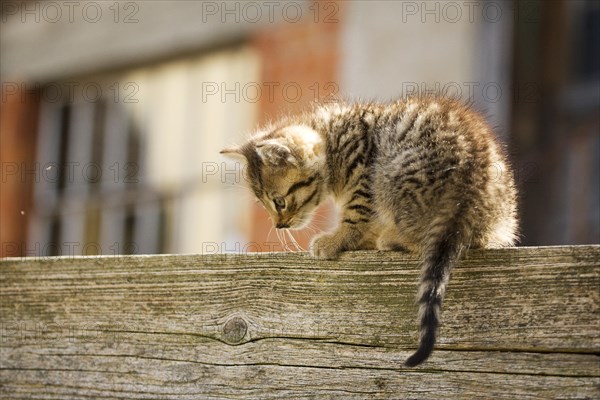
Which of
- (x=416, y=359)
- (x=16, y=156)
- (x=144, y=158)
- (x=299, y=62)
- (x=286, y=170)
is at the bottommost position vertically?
(x=416, y=359)

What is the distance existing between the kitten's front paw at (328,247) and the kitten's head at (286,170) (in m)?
0.51

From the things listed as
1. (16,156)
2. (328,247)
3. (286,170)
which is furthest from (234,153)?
(16,156)

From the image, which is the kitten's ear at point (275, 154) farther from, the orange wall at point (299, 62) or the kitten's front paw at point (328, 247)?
the orange wall at point (299, 62)

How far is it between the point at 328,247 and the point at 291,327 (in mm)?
533

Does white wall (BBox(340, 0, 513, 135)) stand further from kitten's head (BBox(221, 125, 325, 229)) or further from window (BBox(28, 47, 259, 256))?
kitten's head (BBox(221, 125, 325, 229))

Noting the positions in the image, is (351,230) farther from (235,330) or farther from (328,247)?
(235,330)

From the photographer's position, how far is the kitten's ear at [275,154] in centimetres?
336

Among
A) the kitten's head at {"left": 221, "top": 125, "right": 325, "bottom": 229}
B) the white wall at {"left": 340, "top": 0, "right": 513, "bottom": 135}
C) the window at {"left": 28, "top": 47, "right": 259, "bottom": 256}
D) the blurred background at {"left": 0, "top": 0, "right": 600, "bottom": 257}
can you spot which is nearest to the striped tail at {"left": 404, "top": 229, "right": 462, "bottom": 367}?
the kitten's head at {"left": 221, "top": 125, "right": 325, "bottom": 229}

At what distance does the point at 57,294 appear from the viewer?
221 centimetres

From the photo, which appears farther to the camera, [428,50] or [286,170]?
Result: [428,50]

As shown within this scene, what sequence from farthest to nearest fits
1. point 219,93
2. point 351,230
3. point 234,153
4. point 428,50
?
point 219,93 → point 428,50 → point 234,153 → point 351,230

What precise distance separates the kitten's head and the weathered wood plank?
4.33 ft

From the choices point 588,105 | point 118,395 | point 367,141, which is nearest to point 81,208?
point 588,105

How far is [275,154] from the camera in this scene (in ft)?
11.2
